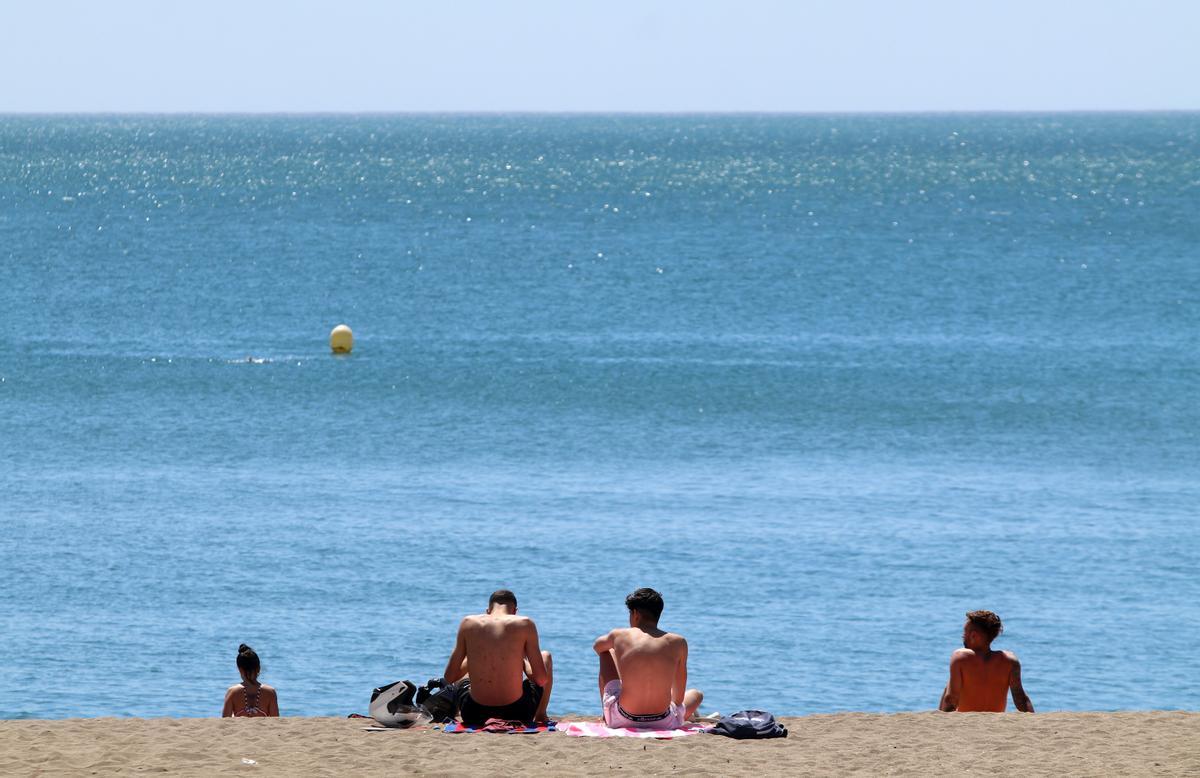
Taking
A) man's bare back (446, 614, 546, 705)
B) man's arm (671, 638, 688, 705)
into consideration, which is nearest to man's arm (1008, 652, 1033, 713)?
man's arm (671, 638, 688, 705)

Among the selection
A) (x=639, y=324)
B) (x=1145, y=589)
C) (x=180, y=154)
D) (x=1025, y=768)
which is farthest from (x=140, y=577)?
(x=180, y=154)

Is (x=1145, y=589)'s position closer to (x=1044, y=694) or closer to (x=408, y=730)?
(x=1044, y=694)

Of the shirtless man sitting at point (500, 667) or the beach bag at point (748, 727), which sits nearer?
the shirtless man sitting at point (500, 667)

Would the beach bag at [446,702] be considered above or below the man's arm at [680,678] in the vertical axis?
below

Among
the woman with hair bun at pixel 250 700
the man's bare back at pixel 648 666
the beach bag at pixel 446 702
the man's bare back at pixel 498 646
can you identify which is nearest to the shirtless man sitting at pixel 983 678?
the man's bare back at pixel 648 666

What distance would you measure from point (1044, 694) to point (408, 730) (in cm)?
1014

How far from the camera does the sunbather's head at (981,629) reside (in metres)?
12.2

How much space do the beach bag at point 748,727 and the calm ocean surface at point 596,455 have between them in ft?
23.9

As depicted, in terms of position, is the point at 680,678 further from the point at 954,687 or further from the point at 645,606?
the point at 954,687

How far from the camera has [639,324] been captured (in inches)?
2147

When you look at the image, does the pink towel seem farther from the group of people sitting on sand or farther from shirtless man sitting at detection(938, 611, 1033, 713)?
shirtless man sitting at detection(938, 611, 1033, 713)

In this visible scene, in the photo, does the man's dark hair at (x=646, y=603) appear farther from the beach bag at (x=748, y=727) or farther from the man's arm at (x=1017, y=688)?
the man's arm at (x=1017, y=688)

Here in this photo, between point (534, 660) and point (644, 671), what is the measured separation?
72cm

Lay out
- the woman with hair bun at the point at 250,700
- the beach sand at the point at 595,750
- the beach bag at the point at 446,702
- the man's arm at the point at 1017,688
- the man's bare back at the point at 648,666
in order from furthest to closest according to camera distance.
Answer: the woman with hair bun at the point at 250,700, the man's arm at the point at 1017,688, the beach bag at the point at 446,702, the man's bare back at the point at 648,666, the beach sand at the point at 595,750
